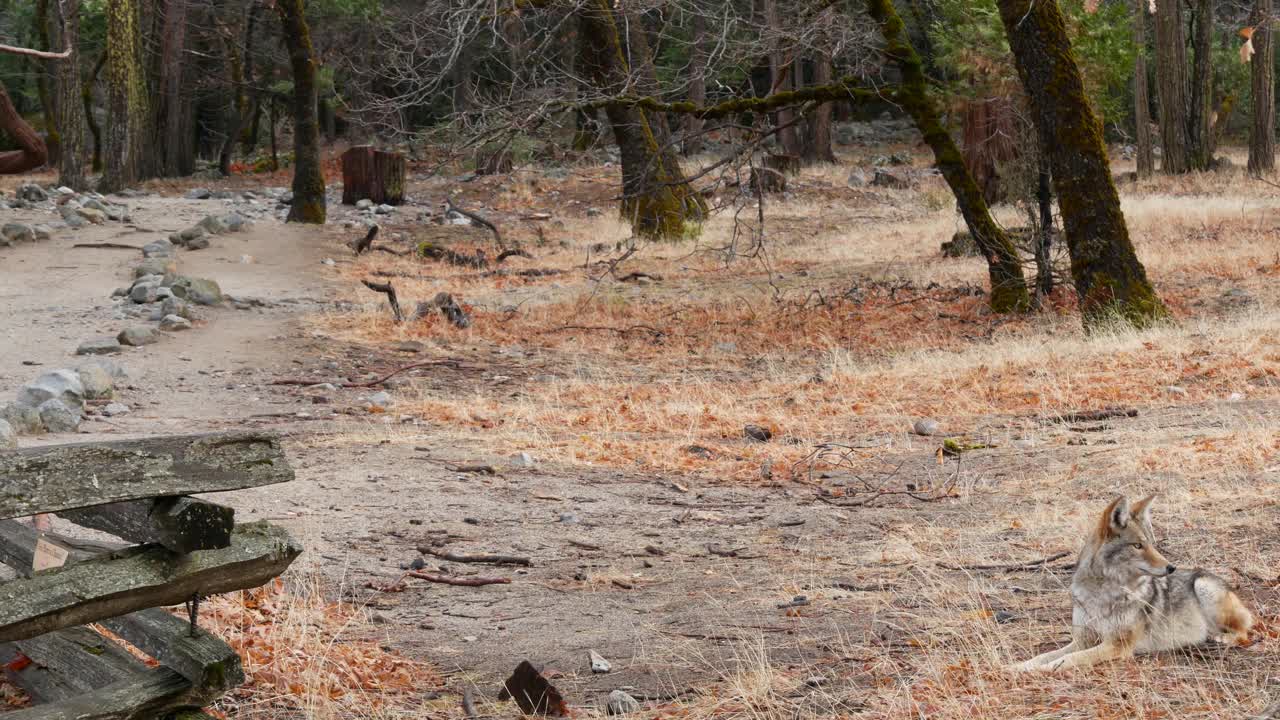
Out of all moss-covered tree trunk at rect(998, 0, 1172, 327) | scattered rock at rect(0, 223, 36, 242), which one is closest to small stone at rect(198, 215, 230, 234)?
scattered rock at rect(0, 223, 36, 242)

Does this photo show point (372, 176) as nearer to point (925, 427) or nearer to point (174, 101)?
point (174, 101)

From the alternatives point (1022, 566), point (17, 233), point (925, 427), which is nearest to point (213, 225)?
point (17, 233)

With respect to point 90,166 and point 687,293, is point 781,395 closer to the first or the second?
point 687,293

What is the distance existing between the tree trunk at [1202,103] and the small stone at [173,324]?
24760 mm

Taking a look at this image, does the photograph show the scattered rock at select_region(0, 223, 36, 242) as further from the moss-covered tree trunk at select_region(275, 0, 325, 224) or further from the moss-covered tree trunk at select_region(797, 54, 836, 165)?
the moss-covered tree trunk at select_region(797, 54, 836, 165)

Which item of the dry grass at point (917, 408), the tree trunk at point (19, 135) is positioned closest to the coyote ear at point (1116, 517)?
the dry grass at point (917, 408)

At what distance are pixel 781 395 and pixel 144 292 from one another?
27.7ft

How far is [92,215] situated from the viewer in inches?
→ 923

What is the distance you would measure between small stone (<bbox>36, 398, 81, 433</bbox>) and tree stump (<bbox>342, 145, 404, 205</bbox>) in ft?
68.3

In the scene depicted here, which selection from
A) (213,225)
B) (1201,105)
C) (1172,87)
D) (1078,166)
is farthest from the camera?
(1201,105)

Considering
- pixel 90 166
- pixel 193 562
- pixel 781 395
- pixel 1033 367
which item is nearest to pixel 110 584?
pixel 193 562

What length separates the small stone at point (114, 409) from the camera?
10359 mm

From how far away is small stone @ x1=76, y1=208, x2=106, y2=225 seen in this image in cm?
2334

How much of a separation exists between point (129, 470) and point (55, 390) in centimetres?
698
